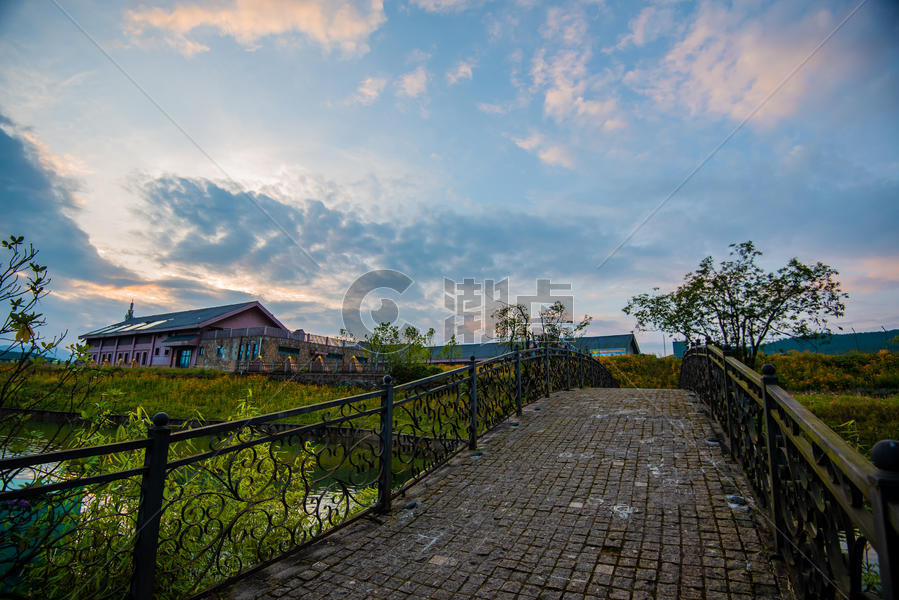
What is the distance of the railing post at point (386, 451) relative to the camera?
14.7 ft

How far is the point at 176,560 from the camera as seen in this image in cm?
342

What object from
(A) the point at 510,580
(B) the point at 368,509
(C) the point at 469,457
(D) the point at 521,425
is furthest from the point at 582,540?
(D) the point at 521,425

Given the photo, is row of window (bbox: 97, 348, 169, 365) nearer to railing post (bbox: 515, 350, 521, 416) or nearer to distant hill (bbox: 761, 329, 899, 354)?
railing post (bbox: 515, 350, 521, 416)

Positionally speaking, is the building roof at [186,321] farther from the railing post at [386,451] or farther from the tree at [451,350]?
the railing post at [386,451]

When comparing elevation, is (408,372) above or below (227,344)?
below

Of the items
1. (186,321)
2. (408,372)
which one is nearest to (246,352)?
(186,321)

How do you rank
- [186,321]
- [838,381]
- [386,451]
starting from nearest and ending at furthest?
[386,451], [838,381], [186,321]

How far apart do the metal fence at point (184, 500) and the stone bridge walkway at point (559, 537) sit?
0.47 metres

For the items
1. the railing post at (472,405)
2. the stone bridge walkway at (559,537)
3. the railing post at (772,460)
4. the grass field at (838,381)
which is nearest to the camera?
the stone bridge walkway at (559,537)

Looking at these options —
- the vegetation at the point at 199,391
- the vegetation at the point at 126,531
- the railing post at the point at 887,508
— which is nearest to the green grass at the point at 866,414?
the railing post at the point at 887,508

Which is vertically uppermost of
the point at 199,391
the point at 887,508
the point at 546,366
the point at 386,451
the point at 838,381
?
the point at 546,366

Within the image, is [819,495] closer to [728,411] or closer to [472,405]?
[728,411]

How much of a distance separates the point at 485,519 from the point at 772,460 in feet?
8.19

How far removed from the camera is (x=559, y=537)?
11.8ft
